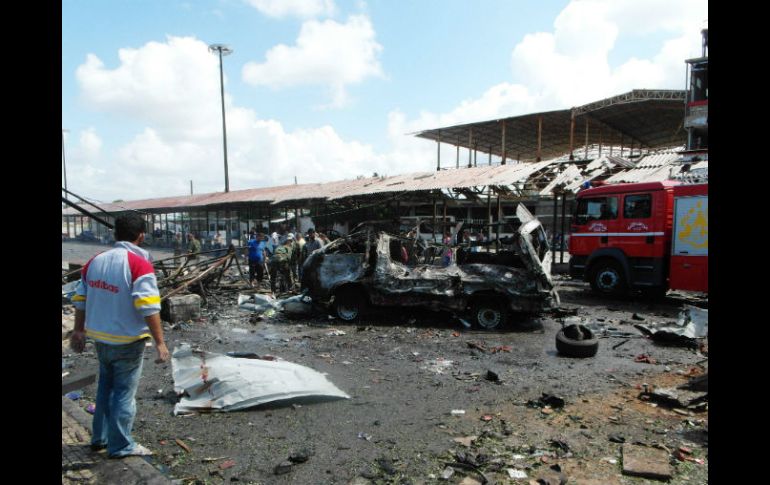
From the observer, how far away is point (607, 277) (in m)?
10.8

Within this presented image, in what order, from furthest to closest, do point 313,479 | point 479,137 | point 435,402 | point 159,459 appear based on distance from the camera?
point 479,137
point 435,402
point 159,459
point 313,479


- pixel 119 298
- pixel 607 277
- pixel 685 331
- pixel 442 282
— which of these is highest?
pixel 119 298

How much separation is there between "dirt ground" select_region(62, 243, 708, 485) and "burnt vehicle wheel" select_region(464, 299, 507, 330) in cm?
70

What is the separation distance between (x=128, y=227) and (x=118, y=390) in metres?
1.20

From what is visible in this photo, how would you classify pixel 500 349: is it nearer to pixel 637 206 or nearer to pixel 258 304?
pixel 637 206

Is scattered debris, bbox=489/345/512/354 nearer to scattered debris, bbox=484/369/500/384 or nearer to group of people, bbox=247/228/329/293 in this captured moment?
scattered debris, bbox=484/369/500/384

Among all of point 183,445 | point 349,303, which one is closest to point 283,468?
point 183,445

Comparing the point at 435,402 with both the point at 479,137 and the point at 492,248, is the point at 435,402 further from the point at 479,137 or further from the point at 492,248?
the point at 479,137

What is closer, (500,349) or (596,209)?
(500,349)

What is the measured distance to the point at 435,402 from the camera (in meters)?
4.84
